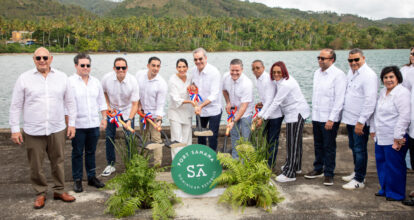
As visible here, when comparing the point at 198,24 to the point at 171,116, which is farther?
the point at 198,24

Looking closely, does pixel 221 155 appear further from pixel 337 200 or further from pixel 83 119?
pixel 83 119

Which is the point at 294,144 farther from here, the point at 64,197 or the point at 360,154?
the point at 64,197

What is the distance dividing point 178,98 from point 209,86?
59cm

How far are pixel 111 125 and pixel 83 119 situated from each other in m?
0.80

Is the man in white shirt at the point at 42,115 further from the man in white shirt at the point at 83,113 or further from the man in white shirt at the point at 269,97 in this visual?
the man in white shirt at the point at 269,97

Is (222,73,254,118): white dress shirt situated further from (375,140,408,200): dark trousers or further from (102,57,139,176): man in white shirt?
(375,140,408,200): dark trousers

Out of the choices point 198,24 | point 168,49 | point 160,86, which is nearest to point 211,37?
point 198,24

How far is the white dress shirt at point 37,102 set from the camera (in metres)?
4.52

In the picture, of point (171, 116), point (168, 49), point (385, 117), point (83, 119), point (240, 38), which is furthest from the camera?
point (240, 38)

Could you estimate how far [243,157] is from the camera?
4871 mm

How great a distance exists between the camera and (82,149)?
17.5 ft

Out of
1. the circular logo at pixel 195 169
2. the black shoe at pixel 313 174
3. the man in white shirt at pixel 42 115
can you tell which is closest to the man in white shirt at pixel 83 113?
the man in white shirt at pixel 42 115

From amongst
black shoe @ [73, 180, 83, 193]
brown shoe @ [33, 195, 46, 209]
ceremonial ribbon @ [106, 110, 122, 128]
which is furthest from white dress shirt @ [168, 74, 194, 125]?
brown shoe @ [33, 195, 46, 209]

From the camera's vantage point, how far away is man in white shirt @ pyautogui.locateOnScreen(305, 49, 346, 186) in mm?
5328
